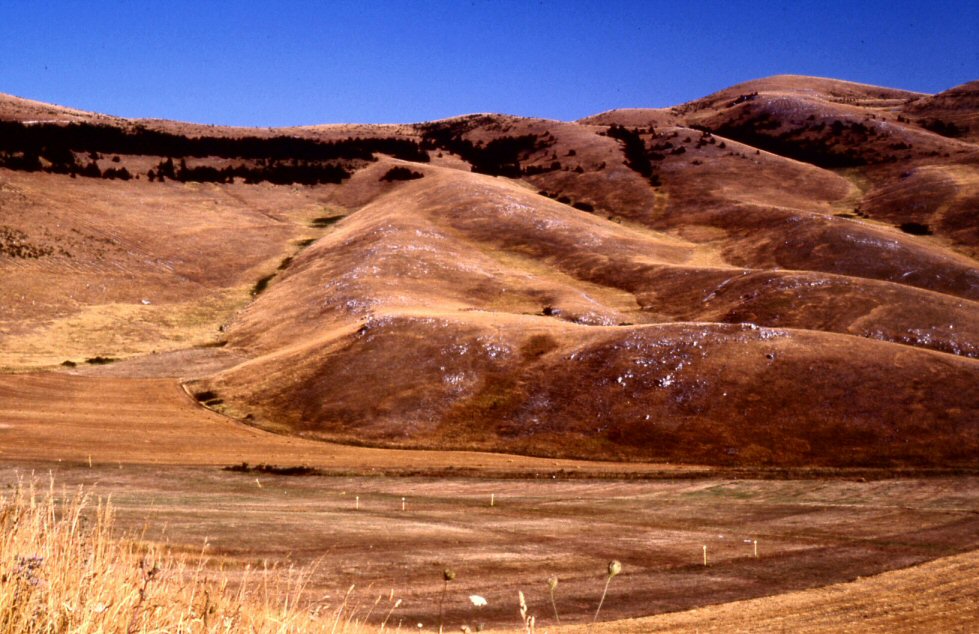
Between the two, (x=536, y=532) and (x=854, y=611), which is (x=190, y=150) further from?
(x=854, y=611)

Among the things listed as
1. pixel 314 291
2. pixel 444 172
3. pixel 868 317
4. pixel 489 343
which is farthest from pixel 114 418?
pixel 444 172

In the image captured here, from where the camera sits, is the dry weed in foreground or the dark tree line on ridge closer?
the dry weed in foreground

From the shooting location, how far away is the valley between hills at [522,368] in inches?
960

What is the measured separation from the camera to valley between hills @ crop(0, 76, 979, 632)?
24391 millimetres

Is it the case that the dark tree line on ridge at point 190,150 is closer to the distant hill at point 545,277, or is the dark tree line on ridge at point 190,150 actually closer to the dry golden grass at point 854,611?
the distant hill at point 545,277

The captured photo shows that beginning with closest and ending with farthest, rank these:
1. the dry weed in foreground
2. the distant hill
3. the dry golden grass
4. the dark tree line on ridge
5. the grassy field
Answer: the dry weed in foreground → the dry golden grass → the grassy field → the distant hill → the dark tree line on ridge

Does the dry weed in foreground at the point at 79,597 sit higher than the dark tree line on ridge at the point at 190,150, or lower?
lower

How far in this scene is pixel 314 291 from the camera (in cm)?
7219

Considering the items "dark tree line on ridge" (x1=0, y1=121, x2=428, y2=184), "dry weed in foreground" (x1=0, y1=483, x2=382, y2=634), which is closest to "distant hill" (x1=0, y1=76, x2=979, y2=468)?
"dark tree line on ridge" (x1=0, y1=121, x2=428, y2=184)

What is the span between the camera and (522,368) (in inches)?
1893

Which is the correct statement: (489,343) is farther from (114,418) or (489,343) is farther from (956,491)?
(956,491)

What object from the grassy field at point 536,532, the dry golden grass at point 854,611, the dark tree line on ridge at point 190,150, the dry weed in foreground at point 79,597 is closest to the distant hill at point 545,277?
the dark tree line on ridge at point 190,150

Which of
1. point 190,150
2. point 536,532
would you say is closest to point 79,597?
point 536,532

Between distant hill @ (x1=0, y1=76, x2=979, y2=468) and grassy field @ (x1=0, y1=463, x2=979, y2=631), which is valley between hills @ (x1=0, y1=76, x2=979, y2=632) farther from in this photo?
distant hill @ (x1=0, y1=76, x2=979, y2=468)
